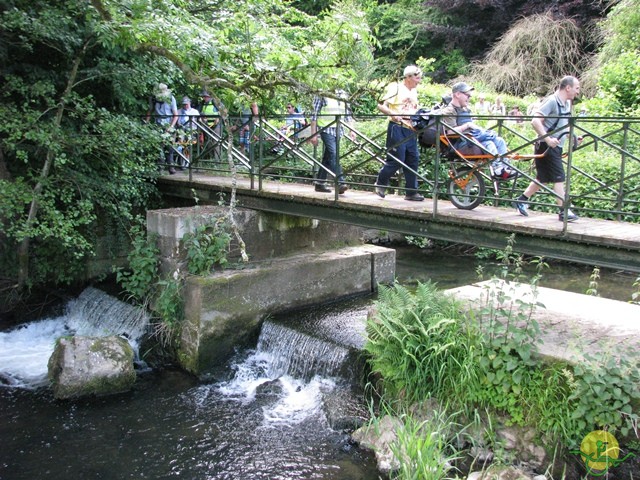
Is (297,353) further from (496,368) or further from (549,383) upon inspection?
(549,383)

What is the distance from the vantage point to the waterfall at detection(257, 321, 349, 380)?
7.20 m

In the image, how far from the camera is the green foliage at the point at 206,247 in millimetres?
8172

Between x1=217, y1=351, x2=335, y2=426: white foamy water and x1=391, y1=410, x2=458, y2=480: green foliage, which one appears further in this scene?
x1=217, y1=351, x2=335, y2=426: white foamy water

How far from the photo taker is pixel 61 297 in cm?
1064

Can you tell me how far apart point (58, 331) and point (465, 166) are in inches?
264

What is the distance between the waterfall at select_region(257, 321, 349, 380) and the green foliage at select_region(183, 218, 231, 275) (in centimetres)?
109

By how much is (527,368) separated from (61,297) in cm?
821

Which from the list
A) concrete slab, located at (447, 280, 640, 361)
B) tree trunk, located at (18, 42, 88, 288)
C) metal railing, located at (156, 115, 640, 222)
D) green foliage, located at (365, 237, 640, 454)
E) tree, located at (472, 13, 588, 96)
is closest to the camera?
green foliage, located at (365, 237, 640, 454)

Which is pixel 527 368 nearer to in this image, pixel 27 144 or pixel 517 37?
pixel 27 144

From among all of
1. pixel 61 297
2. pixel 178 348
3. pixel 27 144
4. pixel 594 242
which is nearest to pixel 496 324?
pixel 594 242

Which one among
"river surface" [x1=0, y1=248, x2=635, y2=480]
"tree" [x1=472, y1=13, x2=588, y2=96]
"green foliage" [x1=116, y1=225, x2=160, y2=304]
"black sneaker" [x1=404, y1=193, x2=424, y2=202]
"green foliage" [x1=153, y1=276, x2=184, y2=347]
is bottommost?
"river surface" [x1=0, y1=248, x2=635, y2=480]

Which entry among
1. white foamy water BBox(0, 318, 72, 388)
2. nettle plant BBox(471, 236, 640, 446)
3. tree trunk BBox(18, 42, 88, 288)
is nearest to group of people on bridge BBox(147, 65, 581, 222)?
nettle plant BBox(471, 236, 640, 446)

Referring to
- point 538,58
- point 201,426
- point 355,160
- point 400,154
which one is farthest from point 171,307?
point 538,58

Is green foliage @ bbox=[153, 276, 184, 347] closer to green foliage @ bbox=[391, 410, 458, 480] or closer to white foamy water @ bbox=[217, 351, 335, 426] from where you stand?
white foamy water @ bbox=[217, 351, 335, 426]
